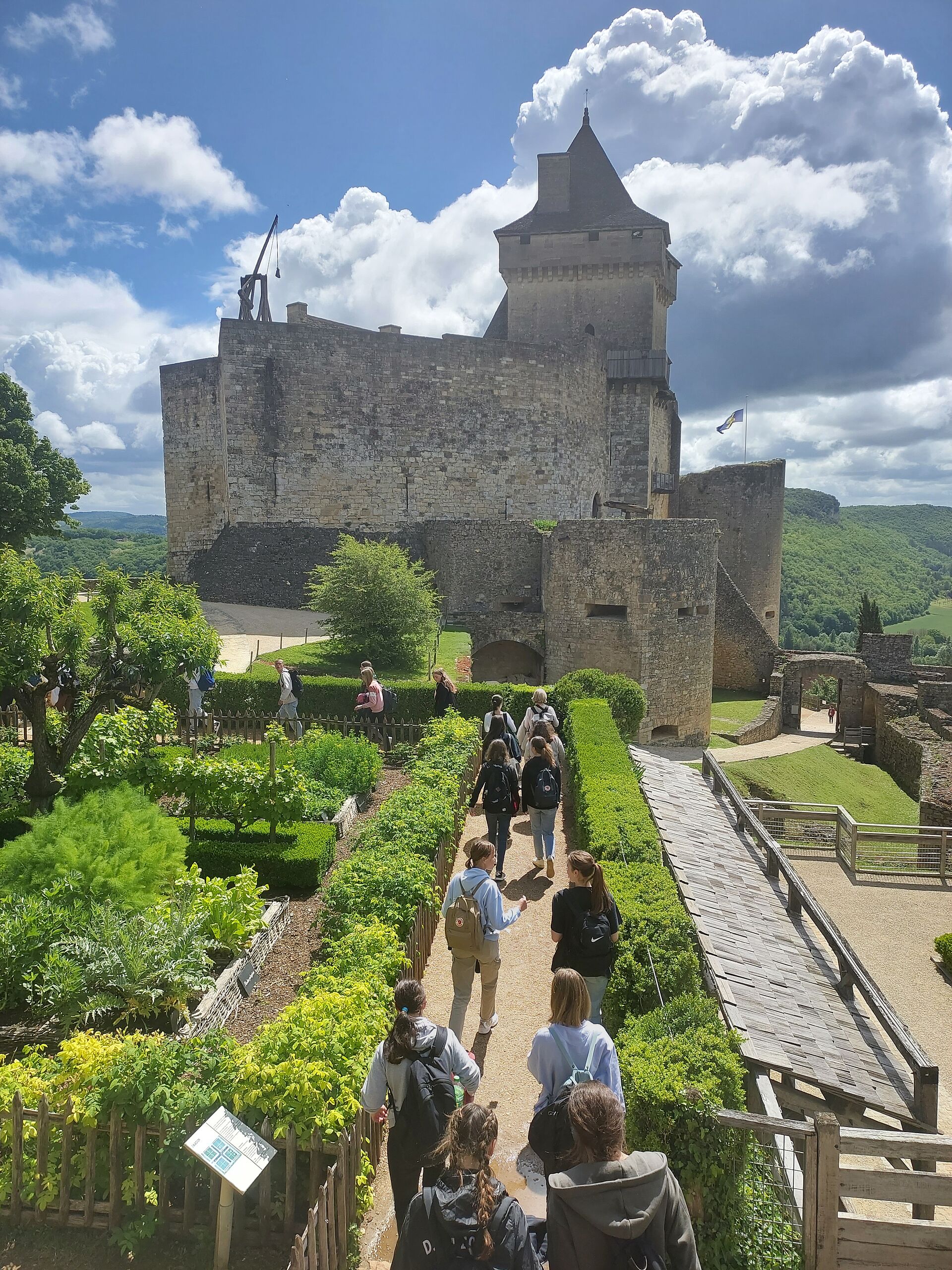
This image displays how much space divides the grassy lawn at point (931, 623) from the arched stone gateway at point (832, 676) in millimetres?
69106

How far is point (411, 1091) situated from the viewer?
354cm

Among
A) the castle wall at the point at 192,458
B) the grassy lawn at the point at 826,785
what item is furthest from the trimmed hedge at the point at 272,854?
the castle wall at the point at 192,458

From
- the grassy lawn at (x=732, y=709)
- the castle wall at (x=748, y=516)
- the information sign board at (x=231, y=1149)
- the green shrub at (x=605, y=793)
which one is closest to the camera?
the information sign board at (x=231, y=1149)

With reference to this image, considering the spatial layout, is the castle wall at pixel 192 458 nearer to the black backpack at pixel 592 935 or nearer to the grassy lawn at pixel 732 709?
the grassy lawn at pixel 732 709

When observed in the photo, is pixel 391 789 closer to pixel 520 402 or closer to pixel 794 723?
pixel 520 402

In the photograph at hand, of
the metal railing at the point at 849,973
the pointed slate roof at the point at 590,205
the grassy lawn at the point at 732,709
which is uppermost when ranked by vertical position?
the pointed slate roof at the point at 590,205

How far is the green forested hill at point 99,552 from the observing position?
5749cm

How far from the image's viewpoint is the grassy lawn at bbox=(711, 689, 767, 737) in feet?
83.2

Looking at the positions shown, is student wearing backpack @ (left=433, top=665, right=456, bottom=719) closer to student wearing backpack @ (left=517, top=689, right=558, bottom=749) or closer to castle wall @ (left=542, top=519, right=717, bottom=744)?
student wearing backpack @ (left=517, top=689, right=558, bottom=749)

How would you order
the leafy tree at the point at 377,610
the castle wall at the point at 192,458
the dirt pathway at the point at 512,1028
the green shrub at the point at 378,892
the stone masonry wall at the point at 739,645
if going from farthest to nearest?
the stone masonry wall at the point at 739,645
the castle wall at the point at 192,458
the leafy tree at the point at 377,610
the green shrub at the point at 378,892
the dirt pathway at the point at 512,1028

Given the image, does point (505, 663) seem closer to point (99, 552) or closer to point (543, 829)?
point (543, 829)

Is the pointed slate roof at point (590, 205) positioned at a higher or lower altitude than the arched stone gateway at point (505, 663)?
higher

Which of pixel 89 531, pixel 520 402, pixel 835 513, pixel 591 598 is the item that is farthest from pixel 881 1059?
pixel 835 513

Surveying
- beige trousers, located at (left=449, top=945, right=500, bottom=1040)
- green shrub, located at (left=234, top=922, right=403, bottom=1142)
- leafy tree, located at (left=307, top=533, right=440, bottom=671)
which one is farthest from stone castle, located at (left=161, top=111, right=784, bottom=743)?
green shrub, located at (left=234, top=922, right=403, bottom=1142)
